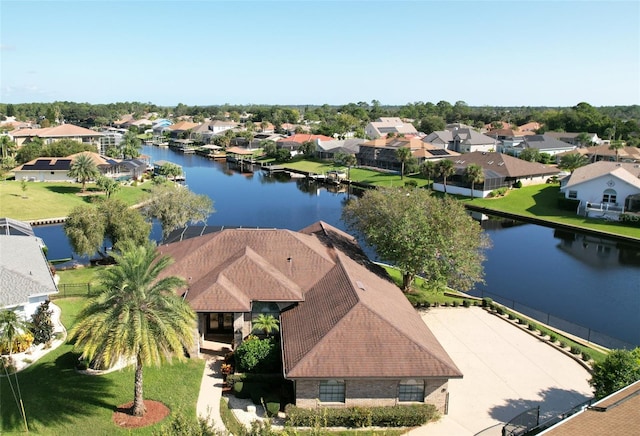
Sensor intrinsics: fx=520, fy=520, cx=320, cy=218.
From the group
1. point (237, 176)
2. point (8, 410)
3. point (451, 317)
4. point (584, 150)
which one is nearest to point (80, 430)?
point (8, 410)

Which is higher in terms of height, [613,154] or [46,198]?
[613,154]

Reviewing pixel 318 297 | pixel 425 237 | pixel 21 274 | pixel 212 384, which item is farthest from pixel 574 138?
pixel 21 274

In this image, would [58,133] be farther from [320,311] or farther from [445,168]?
[320,311]

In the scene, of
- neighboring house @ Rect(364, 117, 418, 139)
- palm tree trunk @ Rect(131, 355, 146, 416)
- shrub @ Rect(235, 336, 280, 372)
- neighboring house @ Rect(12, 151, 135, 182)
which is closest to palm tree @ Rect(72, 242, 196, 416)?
palm tree trunk @ Rect(131, 355, 146, 416)

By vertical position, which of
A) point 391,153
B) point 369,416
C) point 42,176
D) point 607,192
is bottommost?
point 369,416

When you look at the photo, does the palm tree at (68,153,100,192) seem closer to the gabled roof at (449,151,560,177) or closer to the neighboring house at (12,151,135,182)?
the neighboring house at (12,151,135,182)
